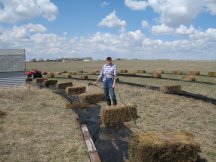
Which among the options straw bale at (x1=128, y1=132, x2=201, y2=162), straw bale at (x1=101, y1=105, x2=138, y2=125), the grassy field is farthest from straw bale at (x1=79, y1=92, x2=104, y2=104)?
straw bale at (x1=128, y1=132, x2=201, y2=162)

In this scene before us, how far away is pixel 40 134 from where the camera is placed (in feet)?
39.6

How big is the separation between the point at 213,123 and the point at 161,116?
2.37 metres

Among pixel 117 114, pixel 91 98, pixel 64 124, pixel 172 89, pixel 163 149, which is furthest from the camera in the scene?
pixel 172 89

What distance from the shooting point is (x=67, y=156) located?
9508 millimetres

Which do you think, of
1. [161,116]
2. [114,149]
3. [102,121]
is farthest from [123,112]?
[114,149]

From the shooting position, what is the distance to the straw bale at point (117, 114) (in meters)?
13.7

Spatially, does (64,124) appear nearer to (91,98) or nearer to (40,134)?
(40,134)

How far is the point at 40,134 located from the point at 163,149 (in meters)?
5.39

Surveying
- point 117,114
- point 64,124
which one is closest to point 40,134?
point 64,124

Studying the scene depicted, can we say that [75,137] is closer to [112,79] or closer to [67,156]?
[67,156]

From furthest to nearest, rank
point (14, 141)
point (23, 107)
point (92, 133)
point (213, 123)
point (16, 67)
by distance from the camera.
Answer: point (16, 67)
point (23, 107)
point (213, 123)
point (92, 133)
point (14, 141)

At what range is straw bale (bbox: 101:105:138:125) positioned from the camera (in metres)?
13.7

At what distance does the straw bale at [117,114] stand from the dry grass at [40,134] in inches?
46.3

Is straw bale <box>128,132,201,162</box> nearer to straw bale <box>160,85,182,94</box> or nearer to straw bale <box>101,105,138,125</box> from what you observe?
straw bale <box>101,105,138,125</box>
